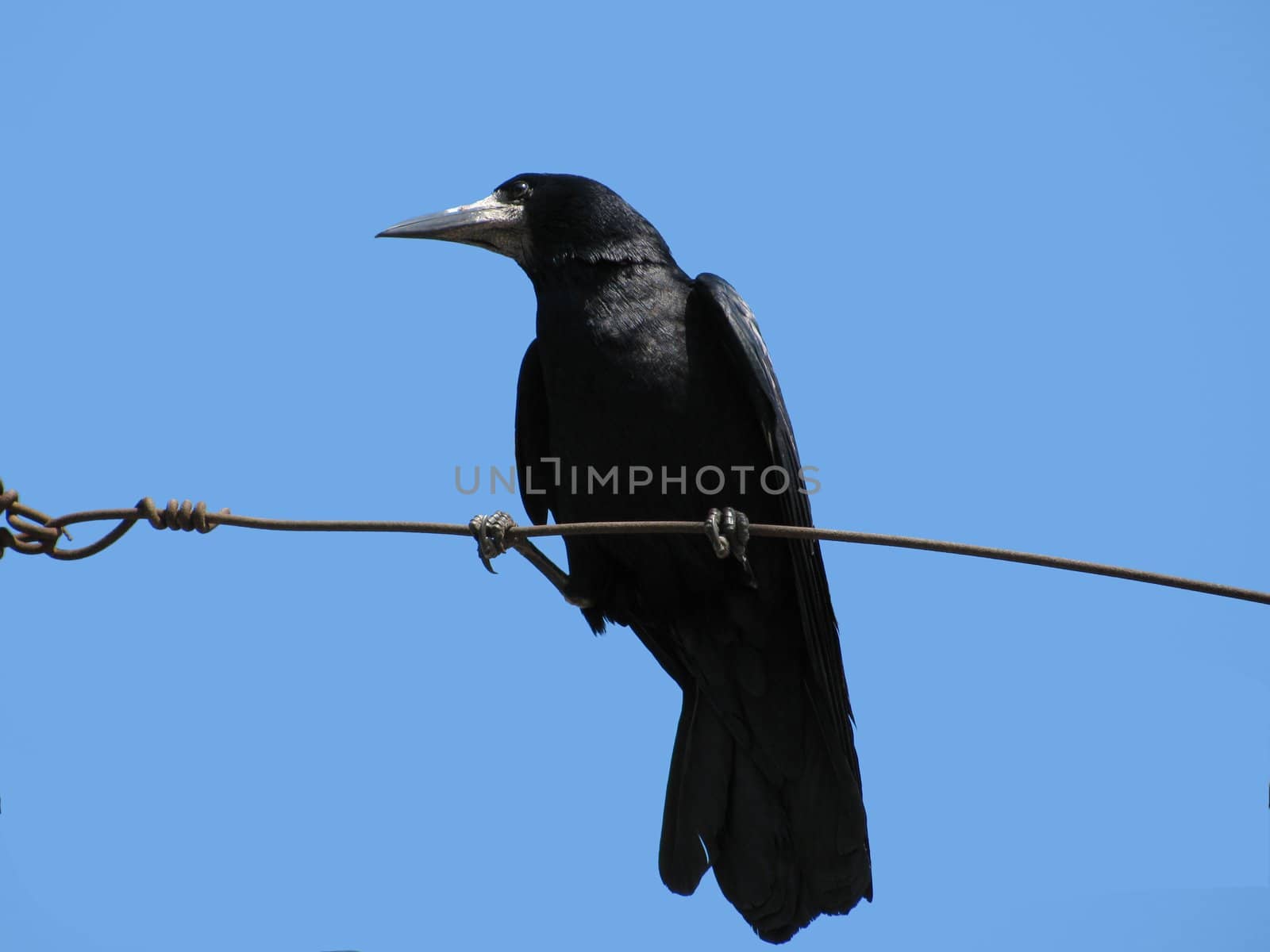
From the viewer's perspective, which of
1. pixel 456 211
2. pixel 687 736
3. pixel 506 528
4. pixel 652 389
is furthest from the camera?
pixel 456 211

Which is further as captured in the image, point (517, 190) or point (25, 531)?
point (517, 190)

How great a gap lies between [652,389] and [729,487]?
0.42 metres

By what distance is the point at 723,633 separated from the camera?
515cm

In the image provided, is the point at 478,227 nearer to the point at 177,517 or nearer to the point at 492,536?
the point at 492,536

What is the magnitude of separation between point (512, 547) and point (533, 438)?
31.3 inches

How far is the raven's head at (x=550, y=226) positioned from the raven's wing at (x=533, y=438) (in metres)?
0.37

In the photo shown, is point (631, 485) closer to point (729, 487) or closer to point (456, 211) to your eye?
point (729, 487)

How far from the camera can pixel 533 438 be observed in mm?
5574

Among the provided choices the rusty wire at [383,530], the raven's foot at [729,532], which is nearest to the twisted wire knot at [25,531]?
the rusty wire at [383,530]

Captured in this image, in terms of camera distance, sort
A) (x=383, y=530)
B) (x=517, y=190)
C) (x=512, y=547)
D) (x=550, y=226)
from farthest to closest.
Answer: (x=517, y=190)
(x=550, y=226)
(x=512, y=547)
(x=383, y=530)

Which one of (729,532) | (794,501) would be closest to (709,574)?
(794,501)

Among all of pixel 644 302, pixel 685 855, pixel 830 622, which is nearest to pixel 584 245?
pixel 644 302

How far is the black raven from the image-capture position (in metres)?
4.93

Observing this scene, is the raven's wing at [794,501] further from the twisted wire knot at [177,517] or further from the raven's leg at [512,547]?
the twisted wire knot at [177,517]
